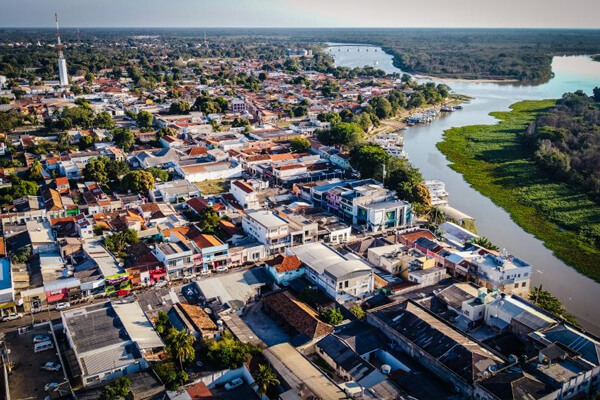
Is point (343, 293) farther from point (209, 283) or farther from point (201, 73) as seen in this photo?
point (201, 73)

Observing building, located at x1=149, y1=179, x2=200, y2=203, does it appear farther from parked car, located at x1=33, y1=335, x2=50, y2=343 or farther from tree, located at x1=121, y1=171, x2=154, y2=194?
parked car, located at x1=33, y1=335, x2=50, y2=343

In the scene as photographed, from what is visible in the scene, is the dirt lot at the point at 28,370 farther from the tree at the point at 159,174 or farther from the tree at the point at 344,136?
the tree at the point at 344,136

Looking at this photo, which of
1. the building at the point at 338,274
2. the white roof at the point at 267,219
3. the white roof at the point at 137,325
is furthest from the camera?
the white roof at the point at 267,219

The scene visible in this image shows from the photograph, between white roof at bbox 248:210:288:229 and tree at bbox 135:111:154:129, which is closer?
white roof at bbox 248:210:288:229

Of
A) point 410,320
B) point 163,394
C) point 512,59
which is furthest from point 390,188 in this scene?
point 512,59

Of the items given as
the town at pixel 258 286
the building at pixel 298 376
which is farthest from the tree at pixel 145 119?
the building at pixel 298 376

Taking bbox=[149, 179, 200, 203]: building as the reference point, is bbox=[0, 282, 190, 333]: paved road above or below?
below

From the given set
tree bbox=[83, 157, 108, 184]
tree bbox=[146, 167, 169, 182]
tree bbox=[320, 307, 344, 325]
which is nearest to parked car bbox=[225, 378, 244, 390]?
tree bbox=[320, 307, 344, 325]
